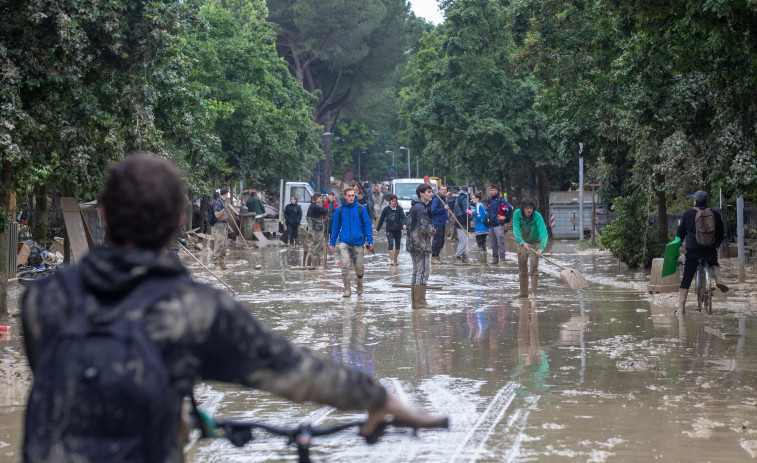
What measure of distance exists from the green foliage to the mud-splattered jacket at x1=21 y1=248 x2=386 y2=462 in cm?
1779

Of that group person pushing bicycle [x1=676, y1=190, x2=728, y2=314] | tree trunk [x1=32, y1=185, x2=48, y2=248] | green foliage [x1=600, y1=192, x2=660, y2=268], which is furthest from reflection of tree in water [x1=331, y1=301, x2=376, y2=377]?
tree trunk [x1=32, y1=185, x2=48, y2=248]

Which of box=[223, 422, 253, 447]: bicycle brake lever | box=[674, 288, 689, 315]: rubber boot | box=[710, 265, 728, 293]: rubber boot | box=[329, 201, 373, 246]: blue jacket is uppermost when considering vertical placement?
box=[329, 201, 373, 246]: blue jacket

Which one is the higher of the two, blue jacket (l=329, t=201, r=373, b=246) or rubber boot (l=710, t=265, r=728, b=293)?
blue jacket (l=329, t=201, r=373, b=246)

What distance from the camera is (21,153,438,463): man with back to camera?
6.97 ft

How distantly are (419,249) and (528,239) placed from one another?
2152 mm

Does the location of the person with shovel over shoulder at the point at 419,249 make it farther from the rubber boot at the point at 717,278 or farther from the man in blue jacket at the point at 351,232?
the rubber boot at the point at 717,278

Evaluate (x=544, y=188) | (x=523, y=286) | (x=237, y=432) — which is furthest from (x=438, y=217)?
(x=544, y=188)

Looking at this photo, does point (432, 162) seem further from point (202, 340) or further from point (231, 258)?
point (202, 340)

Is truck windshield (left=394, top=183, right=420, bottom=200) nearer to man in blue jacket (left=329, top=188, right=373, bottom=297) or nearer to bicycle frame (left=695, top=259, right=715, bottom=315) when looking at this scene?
man in blue jacket (left=329, top=188, right=373, bottom=297)

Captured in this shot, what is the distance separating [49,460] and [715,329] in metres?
10.1

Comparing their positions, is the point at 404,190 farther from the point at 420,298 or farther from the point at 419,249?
the point at 420,298

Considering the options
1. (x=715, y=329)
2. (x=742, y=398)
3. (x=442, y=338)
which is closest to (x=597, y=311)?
(x=715, y=329)

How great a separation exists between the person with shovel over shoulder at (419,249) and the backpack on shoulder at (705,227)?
147 inches

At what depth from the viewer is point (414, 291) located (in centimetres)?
1382
